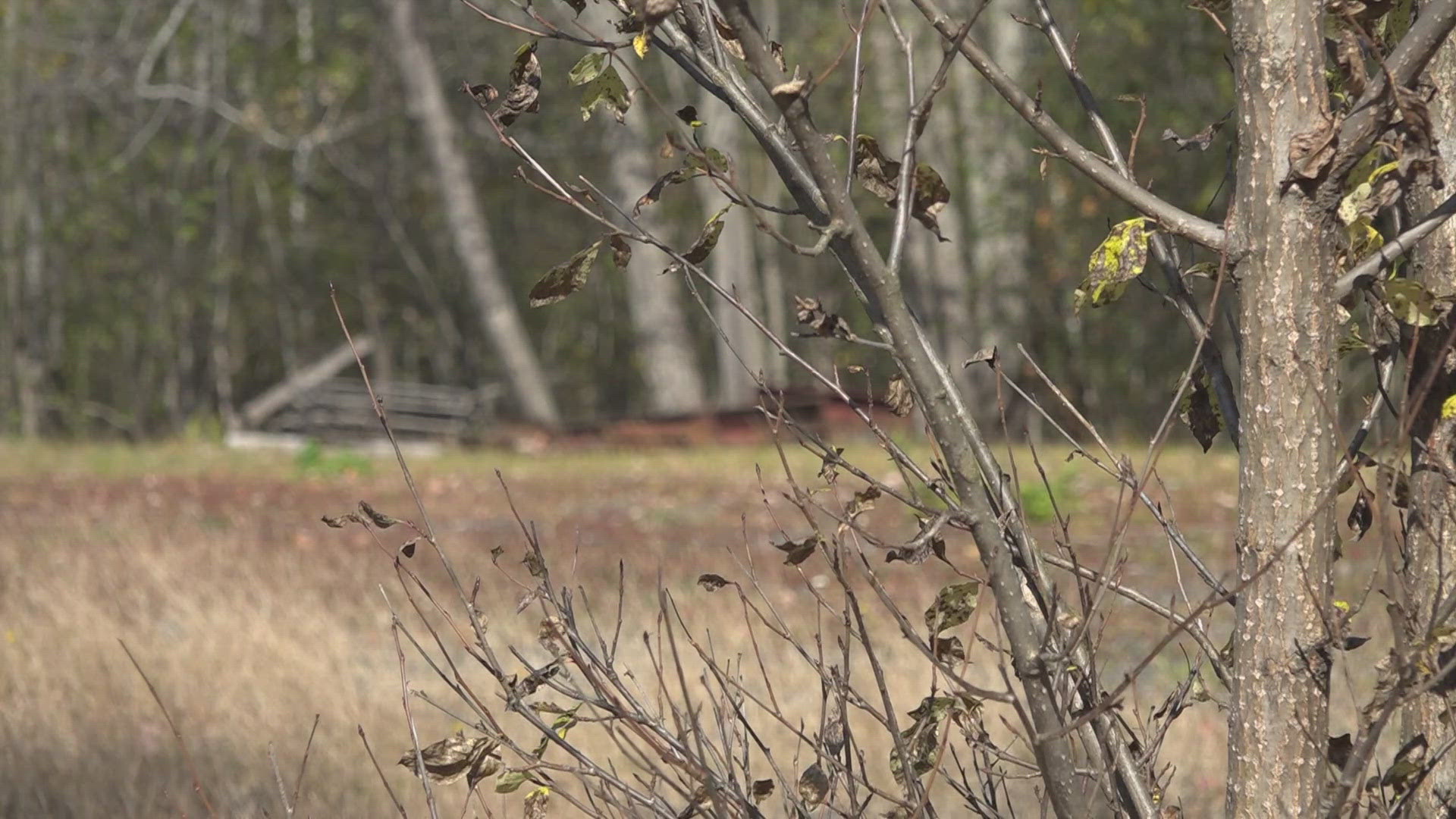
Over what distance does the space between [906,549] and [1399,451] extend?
0.55 metres

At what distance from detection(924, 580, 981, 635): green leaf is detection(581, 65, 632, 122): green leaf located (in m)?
0.71

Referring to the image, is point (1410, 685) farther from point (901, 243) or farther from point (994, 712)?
point (994, 712)

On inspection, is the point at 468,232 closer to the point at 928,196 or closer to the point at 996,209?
the point at 996,209

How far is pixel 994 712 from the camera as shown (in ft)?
16.4

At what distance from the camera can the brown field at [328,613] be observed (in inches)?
173

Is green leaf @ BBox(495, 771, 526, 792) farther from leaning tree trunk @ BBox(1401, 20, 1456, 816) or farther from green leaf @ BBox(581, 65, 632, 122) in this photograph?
leaning tree trunk @ BBox(1401, 20, 1456, 816)

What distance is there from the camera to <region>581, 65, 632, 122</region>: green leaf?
194cm

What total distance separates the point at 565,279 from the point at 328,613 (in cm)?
495

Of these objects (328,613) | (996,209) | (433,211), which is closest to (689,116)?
(328,613)

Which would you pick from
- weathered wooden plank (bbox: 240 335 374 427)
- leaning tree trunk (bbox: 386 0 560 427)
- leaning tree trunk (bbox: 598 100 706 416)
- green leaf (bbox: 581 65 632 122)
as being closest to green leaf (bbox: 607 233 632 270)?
green leaf (bbox: 581 65 632 122)

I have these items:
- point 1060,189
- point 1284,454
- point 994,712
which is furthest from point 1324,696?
point 1060,189

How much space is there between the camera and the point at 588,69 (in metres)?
1.95

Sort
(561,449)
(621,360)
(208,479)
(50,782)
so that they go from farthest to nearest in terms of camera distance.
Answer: (621,360) < (561,449) < (208,479) < (50,782)

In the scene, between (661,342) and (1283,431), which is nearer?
(1283,431)
